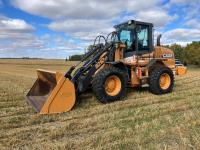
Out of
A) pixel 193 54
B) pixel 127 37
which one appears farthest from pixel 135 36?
pixel 193 54

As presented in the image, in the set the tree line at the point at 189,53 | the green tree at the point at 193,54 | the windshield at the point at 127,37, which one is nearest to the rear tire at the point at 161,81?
the windshield at the point at 127,37

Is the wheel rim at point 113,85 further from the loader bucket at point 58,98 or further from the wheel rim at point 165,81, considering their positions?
the wheel rim at point 165,81

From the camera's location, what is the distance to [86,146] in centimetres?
490

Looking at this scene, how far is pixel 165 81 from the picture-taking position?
10.2 meters

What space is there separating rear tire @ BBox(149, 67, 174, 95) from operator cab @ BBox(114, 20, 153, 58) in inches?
31.1

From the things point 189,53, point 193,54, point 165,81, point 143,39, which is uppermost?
point 189,53

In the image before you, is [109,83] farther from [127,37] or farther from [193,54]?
[193,54]

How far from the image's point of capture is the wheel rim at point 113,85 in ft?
28.1

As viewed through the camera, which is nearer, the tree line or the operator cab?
the operator cab

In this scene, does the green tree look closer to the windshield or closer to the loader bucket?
the windshield

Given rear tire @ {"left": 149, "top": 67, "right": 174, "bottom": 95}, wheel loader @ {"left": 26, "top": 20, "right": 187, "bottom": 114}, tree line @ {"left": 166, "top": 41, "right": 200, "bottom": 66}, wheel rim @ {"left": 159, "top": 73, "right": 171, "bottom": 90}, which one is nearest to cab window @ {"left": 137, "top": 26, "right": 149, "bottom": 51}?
wheel loader @ {"left": 26, "top": 20, "right": 187, "bottom": 114}

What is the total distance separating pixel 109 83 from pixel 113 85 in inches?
7.7

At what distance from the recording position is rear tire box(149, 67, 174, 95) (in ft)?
31.9

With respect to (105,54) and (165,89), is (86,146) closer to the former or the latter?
(105,54)
